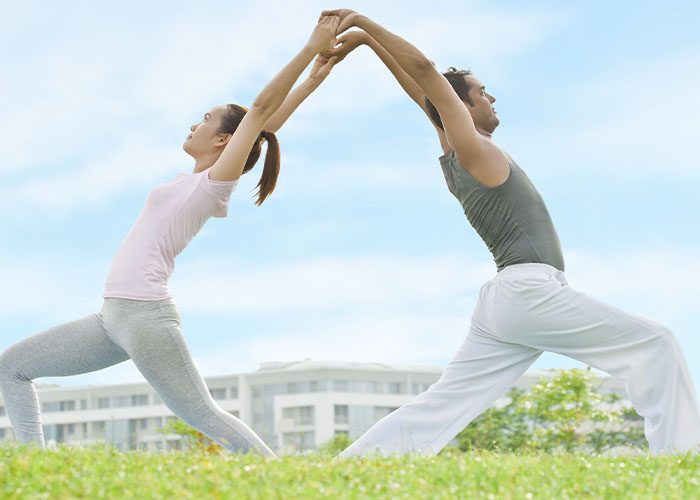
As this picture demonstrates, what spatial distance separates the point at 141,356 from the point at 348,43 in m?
3.04

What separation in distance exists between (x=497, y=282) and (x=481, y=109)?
131 cm

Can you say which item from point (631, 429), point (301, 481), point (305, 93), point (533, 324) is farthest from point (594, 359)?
point (631, 429)

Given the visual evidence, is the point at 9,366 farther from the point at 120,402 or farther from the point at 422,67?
the point at 120,402

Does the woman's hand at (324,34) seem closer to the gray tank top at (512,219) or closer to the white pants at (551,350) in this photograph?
the gray tank top at (512,219)

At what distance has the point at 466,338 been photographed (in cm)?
716

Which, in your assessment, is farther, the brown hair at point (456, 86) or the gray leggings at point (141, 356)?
the brown hair at point (456, 86)

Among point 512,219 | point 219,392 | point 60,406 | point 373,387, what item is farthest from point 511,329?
point 60,406

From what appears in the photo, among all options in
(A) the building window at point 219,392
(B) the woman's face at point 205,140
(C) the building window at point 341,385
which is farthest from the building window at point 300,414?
(B) the woman's face at point 205,140

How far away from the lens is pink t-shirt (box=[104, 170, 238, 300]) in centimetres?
671

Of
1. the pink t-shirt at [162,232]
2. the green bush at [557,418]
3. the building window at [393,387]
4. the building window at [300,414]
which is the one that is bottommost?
the building window at [300,414]

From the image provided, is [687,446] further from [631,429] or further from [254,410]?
[254,410]

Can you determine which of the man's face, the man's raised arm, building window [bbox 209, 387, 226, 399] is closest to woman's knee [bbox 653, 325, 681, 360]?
the man's raised arm

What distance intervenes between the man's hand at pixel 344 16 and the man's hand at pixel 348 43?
1.19 ft

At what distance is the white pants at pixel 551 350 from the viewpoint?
267 inches
